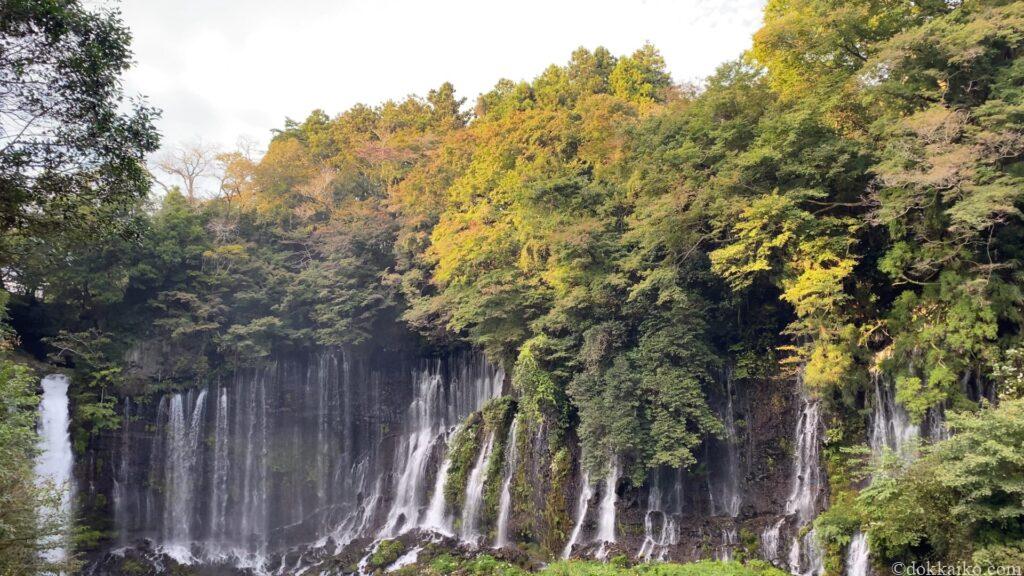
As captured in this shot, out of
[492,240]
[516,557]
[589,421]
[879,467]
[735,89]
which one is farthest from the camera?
[492,240]

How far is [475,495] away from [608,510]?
15.9 feet

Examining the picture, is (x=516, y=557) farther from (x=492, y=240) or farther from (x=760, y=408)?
(x=492, y=240)

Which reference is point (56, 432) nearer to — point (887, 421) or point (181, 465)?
point (181, 465)

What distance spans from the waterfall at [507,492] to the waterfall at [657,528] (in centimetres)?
450

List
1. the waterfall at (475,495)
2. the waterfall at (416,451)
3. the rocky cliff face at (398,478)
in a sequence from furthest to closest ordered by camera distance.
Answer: the waterfall at (416,451)
the waterfall at (475,495)
the rocky cliff face at (398,478)

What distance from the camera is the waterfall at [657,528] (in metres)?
16.2

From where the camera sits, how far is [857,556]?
500 inches

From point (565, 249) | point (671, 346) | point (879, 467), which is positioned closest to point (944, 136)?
point (879, 467)

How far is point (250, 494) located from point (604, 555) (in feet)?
49.2

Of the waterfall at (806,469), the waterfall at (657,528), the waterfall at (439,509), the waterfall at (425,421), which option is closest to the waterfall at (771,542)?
the waterfall at (806,469)

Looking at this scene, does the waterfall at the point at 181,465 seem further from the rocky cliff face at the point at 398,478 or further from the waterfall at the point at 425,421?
the waterfall at the point at 425,421

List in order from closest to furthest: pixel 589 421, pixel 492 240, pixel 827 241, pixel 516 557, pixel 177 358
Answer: pixel 827 241 < pixel 589 421 < pixel 516 557 < pixel 492 240 < pixel 177 358

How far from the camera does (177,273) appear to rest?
2528 cm

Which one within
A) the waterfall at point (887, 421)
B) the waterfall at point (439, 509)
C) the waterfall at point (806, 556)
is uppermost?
the waterfall at point (887, 421)
